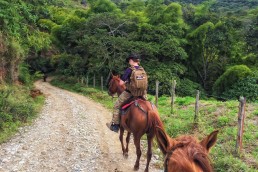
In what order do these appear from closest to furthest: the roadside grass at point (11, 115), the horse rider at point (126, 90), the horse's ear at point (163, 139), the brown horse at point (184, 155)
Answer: the brown horse at point (184, 155) → the horse's ear at point (163, 139) → the horse rider at point (126, 90) → the roadside grass at point (11, 115)

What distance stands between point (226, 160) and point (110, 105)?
949 cm

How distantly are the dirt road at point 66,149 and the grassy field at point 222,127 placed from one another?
170 cm

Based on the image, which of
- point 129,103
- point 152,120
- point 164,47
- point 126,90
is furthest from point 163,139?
point 164,47

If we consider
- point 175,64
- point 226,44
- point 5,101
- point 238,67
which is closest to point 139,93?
point 5,101

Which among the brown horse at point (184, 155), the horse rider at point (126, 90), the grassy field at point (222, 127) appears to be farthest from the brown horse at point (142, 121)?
the brown horse at point (184, 155)

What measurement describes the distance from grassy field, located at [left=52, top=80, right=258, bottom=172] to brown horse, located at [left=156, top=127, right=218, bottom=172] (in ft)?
14.0

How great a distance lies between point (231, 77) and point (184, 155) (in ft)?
56.7

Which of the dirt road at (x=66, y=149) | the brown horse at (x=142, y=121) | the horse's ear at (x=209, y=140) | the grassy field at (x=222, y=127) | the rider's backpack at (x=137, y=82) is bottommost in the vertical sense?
the dirt road at (x=66, y=149)

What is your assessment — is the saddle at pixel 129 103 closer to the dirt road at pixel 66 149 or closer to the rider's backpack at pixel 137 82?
the rider's backpack at pixel 137 82

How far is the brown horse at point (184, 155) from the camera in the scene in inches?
65.9

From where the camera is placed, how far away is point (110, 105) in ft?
48.6

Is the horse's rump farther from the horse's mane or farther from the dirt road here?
the horse's mane

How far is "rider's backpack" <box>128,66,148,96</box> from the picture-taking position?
625 cm

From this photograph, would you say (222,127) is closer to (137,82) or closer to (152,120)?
(152,120)
